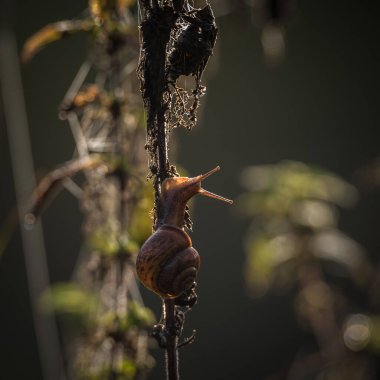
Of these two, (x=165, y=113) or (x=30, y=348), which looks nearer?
(x=165, y=113)

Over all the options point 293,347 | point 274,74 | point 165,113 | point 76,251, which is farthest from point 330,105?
point 165,113

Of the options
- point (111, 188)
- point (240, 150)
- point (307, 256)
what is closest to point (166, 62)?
point (111, 188)

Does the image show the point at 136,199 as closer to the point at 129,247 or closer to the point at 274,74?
the point at 129,247

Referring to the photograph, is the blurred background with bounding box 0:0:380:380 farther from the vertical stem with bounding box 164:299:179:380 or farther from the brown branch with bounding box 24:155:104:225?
the vertical stem with bounding box 164:299:179:380

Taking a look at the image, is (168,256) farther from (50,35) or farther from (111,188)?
(50,35)

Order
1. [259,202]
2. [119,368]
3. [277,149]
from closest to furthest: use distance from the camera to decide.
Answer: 1. [119,368]
2. [259,202]
3. [277,149]

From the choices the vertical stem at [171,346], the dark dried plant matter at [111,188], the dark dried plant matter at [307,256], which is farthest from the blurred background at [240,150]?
the vertical stem at [171,346]
